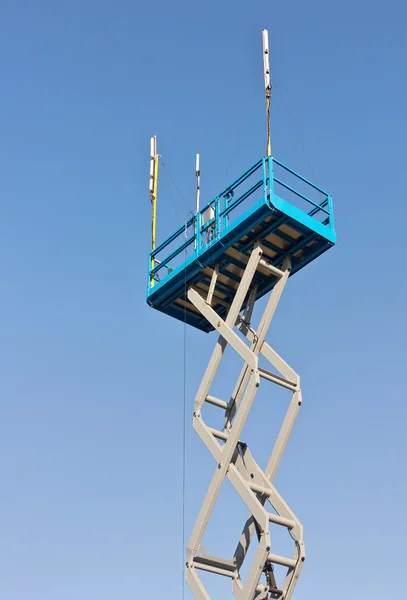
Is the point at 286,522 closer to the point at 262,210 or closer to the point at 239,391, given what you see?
the point at 239,391

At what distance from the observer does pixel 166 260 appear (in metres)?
29.3

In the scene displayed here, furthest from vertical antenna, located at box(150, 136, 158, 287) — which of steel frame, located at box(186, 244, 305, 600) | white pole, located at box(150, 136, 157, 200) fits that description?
steel frame, located at box(186, 244, 305, 600)

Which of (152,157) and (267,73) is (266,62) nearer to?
(267,73)

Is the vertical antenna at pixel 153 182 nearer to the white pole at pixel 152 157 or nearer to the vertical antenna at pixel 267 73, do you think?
the white pole at pixel 152 157

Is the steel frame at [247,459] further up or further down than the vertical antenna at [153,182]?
further down

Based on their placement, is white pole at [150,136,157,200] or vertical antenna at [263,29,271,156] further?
white pole at [150,136,157,200]

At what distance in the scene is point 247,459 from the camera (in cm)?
2544

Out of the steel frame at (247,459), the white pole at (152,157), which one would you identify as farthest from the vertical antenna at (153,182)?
the steel frame at (247,459)

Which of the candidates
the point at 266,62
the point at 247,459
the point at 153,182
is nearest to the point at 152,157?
the point at 153,182

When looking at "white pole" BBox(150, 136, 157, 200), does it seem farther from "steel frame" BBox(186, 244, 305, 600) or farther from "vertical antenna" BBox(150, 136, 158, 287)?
"steel frame" BBox(186, 244, 305, 600)

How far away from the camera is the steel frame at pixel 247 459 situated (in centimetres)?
2339

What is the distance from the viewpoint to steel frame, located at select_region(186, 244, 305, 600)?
76.7 feet

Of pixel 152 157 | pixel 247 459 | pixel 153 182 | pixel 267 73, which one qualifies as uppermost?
pixel 267 73

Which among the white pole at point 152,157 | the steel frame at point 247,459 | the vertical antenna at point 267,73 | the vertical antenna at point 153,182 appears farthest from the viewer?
the white pole at point 152,157
